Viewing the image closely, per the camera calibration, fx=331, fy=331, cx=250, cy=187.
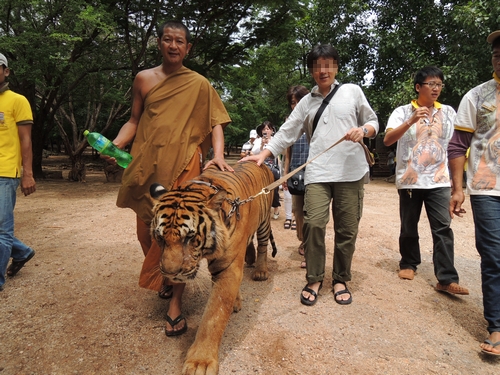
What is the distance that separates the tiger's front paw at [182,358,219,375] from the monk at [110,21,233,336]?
55 centimetres

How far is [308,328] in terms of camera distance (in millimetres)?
2795

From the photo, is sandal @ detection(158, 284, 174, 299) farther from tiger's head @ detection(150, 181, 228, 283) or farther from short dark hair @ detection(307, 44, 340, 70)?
short dark hair @ detection(307, 44, 340, 70)

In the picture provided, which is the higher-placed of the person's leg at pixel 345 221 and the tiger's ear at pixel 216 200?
the tiger's ear at pixel 216 200

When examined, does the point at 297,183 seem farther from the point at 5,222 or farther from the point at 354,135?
the point at 5,222

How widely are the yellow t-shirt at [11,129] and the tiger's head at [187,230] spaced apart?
2145mm

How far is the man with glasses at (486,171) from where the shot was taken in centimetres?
259

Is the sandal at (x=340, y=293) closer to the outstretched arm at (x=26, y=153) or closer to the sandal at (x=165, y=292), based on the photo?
the sandal at (x=165, y=292)

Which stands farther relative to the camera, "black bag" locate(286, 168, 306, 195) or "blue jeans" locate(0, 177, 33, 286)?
"black bag" locate(286, 168, 306, 195)

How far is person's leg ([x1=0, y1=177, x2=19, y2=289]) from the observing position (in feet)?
10.9

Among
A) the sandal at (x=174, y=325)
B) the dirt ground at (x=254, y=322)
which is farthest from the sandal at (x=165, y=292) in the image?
the sandal at (x=174, y=325)

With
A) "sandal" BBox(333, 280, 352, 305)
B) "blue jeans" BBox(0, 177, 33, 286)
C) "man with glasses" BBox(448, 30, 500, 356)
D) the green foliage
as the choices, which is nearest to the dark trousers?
"sandal" BBox(333, 280, 352, 305)

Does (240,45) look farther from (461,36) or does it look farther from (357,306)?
(357,306)

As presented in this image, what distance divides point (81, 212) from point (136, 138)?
17.8ft

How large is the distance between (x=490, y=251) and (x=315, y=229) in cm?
141
